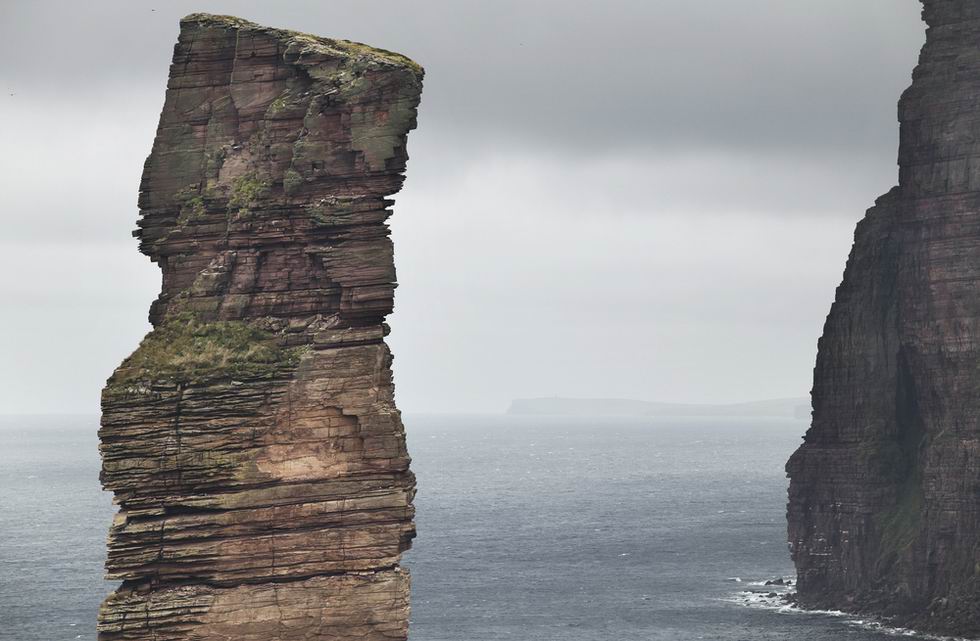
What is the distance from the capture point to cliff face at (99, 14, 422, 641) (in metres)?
43.6

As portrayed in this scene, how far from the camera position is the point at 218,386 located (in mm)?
43781

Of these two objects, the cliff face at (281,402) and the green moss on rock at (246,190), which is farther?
the green moss on rock at (246,190)

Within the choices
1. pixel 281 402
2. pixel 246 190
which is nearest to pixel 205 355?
pixel 281 402

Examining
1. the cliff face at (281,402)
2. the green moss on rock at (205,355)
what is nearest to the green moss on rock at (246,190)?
the cliff face at (281,402)

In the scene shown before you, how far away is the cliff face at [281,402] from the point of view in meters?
43.6

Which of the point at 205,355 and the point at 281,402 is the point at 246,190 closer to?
the point at 205,355

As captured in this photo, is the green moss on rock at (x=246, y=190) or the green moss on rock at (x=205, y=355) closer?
the green moss on rock at (x=205, y=355)

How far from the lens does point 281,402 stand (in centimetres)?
4362

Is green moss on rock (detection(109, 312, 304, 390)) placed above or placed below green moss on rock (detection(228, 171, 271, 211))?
below

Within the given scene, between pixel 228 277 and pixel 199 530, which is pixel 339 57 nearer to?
pixel 228 277

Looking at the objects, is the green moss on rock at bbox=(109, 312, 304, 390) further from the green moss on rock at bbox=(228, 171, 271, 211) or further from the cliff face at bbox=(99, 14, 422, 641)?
the green moss on rock at bbox=(228, 171, 271, 211)

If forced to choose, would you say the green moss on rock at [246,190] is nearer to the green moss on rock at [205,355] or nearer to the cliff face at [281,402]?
the cliff face at [281,402]

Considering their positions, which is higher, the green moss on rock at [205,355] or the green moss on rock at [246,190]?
the green moss on rock at [246,190]

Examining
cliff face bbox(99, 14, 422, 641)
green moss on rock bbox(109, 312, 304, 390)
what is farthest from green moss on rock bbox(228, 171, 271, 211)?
green moss on rock bbox(109, 312, 304, 390)
